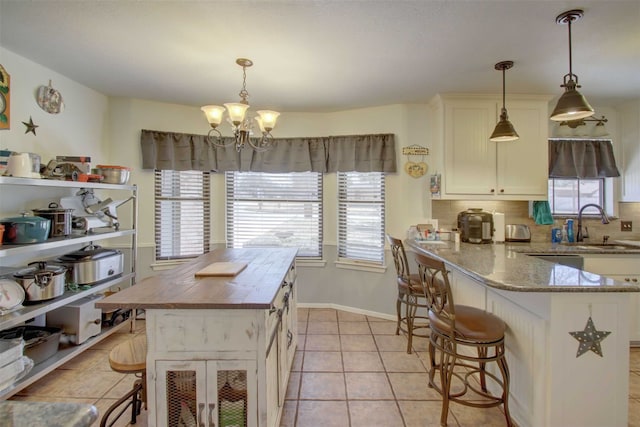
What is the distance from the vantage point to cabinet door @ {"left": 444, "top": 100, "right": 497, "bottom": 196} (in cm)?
323

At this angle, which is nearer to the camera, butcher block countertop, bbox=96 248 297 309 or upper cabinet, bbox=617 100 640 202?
butcher block countertop, bbox=96 248 297 309

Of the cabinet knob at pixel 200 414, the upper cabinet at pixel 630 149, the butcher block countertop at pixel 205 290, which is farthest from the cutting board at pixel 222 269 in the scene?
the upper cabinet at pixel 630 149

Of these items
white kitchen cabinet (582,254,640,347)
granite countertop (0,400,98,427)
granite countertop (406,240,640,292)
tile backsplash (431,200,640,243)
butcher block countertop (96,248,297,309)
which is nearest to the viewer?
granite countertop (0,400,98,427)

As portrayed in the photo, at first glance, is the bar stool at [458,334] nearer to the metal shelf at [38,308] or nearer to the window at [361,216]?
the window at [361,216]

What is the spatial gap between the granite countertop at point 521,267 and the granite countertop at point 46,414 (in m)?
1.77

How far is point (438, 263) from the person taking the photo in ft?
6.03

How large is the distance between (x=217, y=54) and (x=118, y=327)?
8.85 ft

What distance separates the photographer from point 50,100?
2.79 meters

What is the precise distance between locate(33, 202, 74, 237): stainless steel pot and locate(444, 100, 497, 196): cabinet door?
11.7ft

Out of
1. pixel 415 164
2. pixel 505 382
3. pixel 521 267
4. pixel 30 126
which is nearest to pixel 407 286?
pixel 521 267

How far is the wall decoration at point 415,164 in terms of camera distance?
3562mm

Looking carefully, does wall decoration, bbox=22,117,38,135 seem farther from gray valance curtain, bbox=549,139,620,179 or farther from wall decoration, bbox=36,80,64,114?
gray valance curtain, bbox=549,139,620,179

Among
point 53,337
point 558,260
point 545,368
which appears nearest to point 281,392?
point 545,368

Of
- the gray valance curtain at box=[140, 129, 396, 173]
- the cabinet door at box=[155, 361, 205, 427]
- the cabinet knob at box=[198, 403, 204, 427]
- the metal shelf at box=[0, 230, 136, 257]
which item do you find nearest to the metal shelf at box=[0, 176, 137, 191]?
the metal shelf at box=[0, 230, 136, 257]
